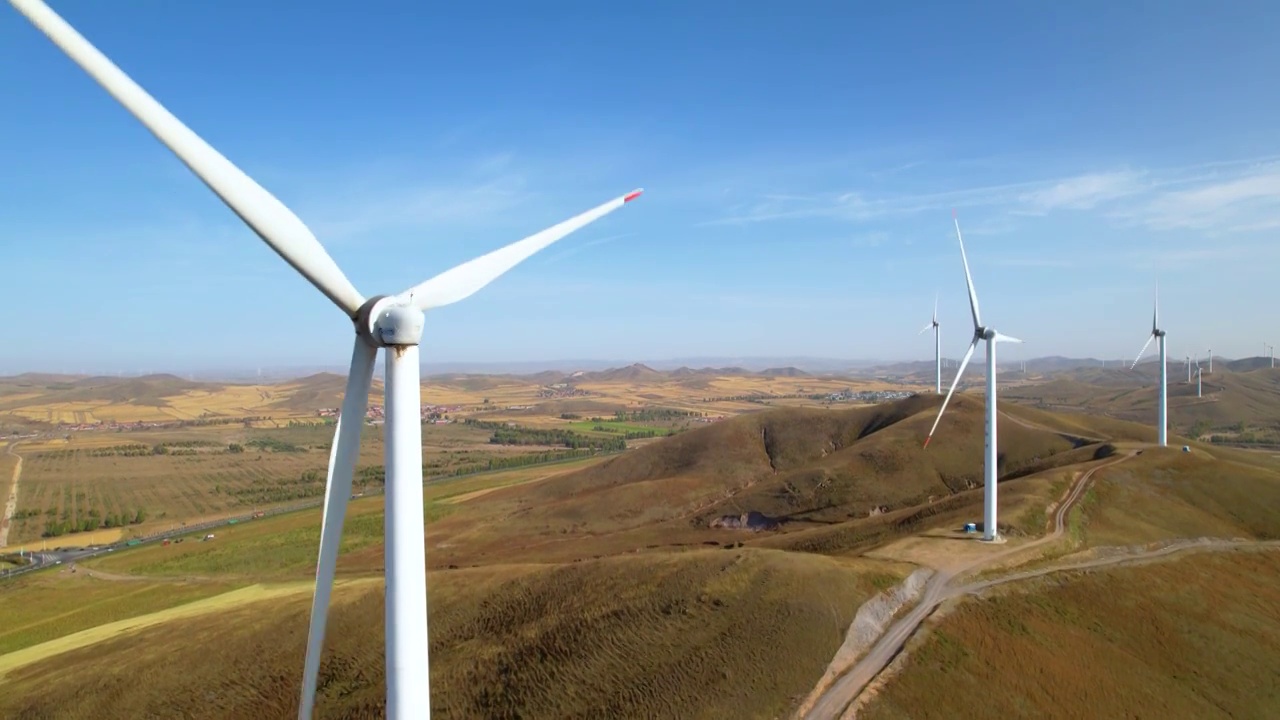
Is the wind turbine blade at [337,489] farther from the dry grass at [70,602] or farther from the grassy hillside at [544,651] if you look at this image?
the dry grass at [70,602]

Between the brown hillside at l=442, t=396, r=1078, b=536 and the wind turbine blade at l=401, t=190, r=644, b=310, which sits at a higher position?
the wind turbine blade at l=401, t=190, r=644, b=310

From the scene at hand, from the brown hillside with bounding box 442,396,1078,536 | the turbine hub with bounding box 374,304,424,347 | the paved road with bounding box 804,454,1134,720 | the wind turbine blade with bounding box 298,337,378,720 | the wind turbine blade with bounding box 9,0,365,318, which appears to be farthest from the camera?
the brown hillside with bounding box 442,396,1078,536

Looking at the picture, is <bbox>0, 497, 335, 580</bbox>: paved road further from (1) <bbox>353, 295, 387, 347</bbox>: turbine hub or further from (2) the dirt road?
(1) <bbox>353, 295, 387, 347</bbox>: turbine hub

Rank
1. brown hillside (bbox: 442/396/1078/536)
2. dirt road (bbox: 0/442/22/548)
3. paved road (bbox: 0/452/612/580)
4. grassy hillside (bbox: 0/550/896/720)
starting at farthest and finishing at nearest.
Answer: dirt road (bbox: 0/442/22/548) < paved road (bbox: 0/452/612/580) < brown hillside (bbox: 442/396/1078/536) < grassy hillside (bbox: 0/550/896/720)

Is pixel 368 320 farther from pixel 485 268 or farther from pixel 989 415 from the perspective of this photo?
pixel 989 415

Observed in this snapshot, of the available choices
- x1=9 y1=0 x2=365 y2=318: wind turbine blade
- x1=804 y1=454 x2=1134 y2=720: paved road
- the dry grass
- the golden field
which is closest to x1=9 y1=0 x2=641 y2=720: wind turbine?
x1=9 y1=0 x2=365 y2=318: wind turbine blade

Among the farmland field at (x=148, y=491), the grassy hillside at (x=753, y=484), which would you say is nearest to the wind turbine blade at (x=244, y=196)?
the grassy hillside at (x=753, y=484)
